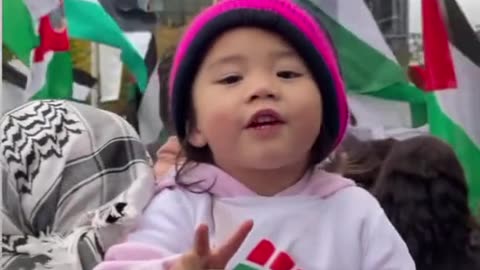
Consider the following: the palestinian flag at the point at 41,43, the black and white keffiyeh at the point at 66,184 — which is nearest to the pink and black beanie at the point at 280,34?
the black and white keffiyeh at the point at 66,184

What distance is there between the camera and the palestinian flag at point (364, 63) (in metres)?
2.77

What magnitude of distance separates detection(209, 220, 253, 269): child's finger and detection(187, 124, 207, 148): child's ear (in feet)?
0.57

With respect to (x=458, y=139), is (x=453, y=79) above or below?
above

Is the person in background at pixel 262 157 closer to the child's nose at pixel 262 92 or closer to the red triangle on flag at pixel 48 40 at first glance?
the child's nose at pixel 262 92

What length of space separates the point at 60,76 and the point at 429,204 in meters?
1.18

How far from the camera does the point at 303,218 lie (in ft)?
3.94

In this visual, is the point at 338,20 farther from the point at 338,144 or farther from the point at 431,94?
the point at 338,144

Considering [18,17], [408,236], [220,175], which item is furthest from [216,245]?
[18,17]

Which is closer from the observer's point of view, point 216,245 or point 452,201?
point 216,245

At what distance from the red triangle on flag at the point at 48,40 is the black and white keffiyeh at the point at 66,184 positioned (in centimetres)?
142

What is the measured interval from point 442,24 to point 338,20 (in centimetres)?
26

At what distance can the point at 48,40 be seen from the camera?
280cm

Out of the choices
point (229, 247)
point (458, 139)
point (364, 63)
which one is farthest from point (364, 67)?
point (229, 247)

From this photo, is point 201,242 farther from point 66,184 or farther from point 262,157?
point 66,184
